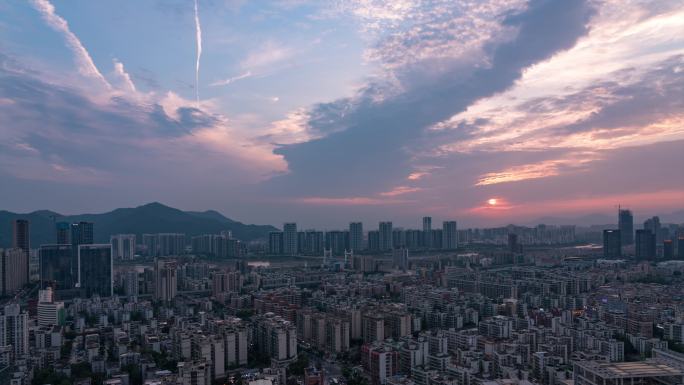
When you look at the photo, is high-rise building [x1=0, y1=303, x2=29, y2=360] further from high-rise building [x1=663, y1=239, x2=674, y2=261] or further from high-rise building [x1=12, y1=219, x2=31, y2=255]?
high-rise building [x1=663, y1=239, x2=674, y2=261]

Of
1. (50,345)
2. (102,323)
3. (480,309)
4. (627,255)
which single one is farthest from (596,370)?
(627,255)

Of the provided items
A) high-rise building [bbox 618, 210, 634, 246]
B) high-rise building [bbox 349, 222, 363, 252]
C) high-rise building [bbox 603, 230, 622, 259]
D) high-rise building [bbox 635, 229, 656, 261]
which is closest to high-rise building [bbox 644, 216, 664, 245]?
high-rise building [bbox 618, 210, 634, 246]

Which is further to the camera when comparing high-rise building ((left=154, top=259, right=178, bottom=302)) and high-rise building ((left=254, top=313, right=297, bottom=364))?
high-rise building ((left=154, top=259, right=178, bottom=302))

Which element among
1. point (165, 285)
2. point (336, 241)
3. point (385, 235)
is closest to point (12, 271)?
point (165, 285)

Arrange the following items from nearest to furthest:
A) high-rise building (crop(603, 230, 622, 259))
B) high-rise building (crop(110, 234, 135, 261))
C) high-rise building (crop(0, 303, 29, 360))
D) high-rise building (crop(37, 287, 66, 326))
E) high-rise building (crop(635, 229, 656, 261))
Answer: high-rise building (crop(0, 303, 29, 360)) → high-rise building (crop(37, 287, 66, 326)) → high-rise building (crop(635, 229, 656, 261)) → high-rise building (crop(603, 230, 622, 259)) → high-rise building (crop(110, 234, 135, 261))

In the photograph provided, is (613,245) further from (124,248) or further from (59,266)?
(124,248)

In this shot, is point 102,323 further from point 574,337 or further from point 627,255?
point 627,255

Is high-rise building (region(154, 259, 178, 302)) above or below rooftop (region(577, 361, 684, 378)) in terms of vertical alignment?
below
